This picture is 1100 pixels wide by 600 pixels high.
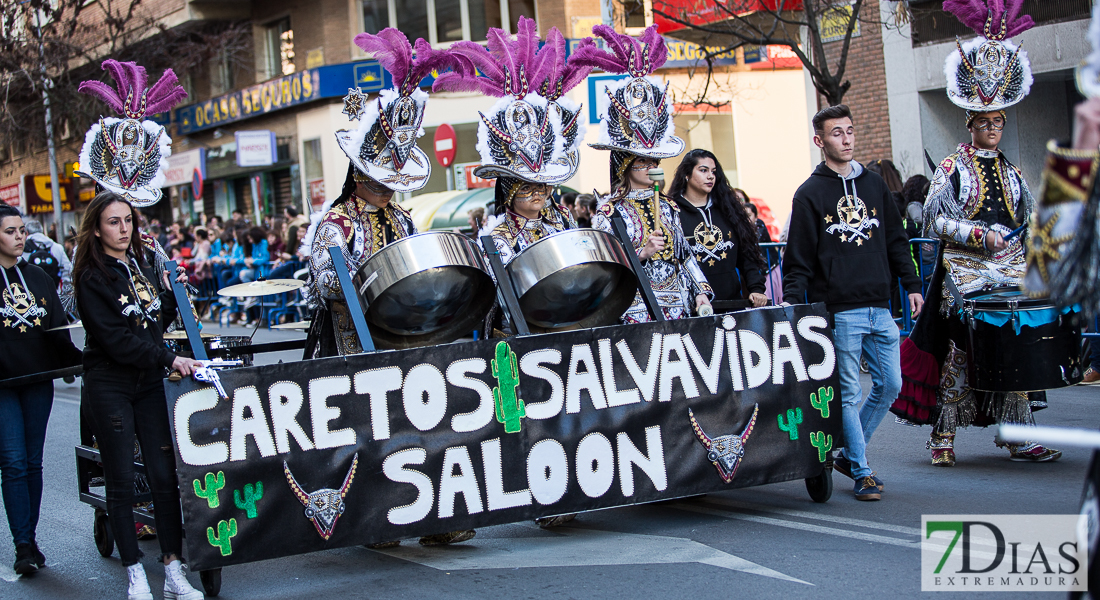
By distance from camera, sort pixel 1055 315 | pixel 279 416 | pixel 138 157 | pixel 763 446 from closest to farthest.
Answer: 1. pixel 279 416
2. pixel 763 446
3. pixel 1055 315
4. pixel 138 157

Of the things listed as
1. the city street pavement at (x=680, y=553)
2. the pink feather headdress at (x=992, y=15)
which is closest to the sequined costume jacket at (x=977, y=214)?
the pink feather headdress at (x=992, y=15)

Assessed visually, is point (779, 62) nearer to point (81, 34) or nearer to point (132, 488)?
point (81, 34)

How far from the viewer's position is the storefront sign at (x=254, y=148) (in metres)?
24.5

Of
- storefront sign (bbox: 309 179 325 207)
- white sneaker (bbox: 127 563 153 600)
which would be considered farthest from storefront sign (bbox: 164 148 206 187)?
white sneaker (bbox: 127 563 153 600)

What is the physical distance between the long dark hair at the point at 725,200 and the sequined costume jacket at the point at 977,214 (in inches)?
39.3

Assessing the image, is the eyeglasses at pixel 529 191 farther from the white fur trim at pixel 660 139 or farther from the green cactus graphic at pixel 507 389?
the green cactus graphic at pixel 507 389

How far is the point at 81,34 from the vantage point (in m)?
26.6

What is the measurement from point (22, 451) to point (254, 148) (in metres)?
20.4

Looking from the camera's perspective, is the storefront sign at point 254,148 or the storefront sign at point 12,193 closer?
the storefront sign at point 254,148

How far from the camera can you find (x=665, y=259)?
585cm

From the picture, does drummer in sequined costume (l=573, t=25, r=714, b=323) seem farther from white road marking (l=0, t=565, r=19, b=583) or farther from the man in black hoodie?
white road marking (l=0, t=565, r=19, b=583)

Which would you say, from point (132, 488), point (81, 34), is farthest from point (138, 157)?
point (81, 34)

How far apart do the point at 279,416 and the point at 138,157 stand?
2.54 meters

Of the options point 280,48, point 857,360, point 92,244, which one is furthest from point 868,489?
point 280,48
